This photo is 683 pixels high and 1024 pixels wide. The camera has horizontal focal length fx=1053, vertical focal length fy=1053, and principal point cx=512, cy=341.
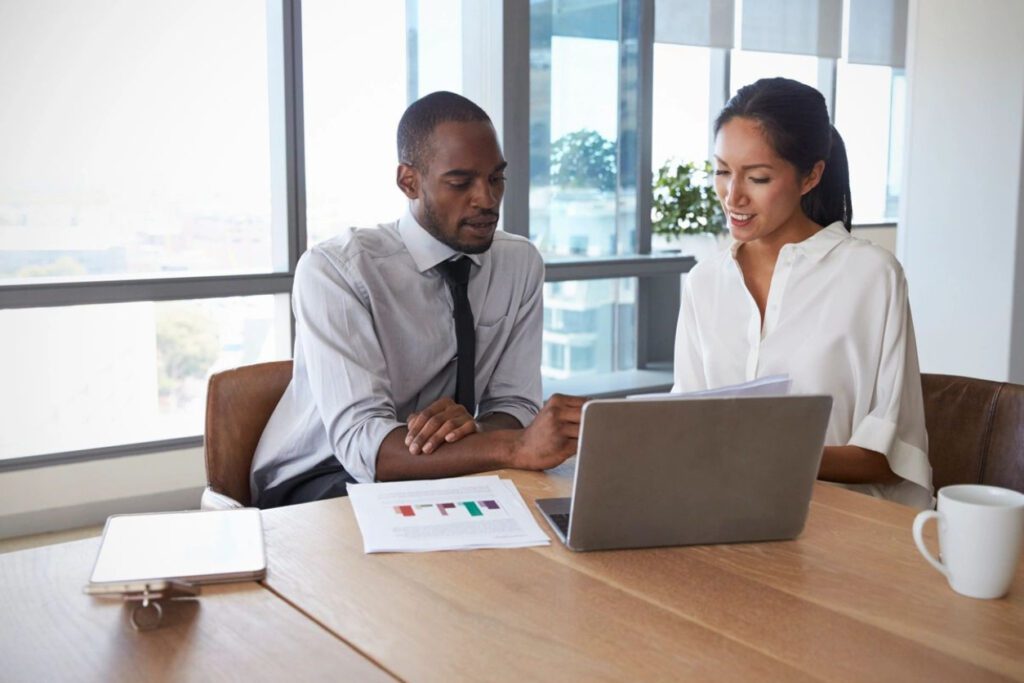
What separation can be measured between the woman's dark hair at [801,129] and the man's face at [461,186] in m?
0.45

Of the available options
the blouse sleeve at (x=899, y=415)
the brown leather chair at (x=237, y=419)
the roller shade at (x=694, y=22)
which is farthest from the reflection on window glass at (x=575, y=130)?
the blouse sleeve at (x=899, y=415)

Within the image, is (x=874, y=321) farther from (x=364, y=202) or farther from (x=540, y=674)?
(x=364, y=202)

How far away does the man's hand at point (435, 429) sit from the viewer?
169 cm

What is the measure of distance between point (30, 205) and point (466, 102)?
1.99 metres

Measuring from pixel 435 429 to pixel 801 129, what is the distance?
860 millimetres

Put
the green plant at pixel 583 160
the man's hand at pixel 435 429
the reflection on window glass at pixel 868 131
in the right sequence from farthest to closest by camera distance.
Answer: the reflection on window glass at pixel 868 131, the green plant at pixel 583 160, the man's hand at pixel 435 429

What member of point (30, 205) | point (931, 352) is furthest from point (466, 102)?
point (931, 352)

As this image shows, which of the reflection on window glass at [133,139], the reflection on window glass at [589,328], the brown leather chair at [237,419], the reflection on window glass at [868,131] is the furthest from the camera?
the reflection on window glass at [868,131]

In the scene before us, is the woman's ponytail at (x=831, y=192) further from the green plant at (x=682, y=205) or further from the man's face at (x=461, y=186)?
the green plant at (x=682, y=205)

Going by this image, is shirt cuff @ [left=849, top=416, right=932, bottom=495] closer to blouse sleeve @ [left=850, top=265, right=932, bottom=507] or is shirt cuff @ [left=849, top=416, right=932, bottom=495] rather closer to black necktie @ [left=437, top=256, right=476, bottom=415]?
blouse sleeve @ [left=850, top=265, right=932, bottom=507]

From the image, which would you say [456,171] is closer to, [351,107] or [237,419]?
[237,419]

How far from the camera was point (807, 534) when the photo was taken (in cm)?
131

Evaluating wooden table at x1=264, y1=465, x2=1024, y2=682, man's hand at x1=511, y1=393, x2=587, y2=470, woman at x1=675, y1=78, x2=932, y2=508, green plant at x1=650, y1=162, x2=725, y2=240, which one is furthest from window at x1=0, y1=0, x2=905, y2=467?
wooden table at x1=264, y1=465, x2=1024, y2=682

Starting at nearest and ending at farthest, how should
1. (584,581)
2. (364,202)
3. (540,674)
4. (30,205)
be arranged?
1. (540,674)
2. (584,581)
3. (30,205)
4. (364,202)
